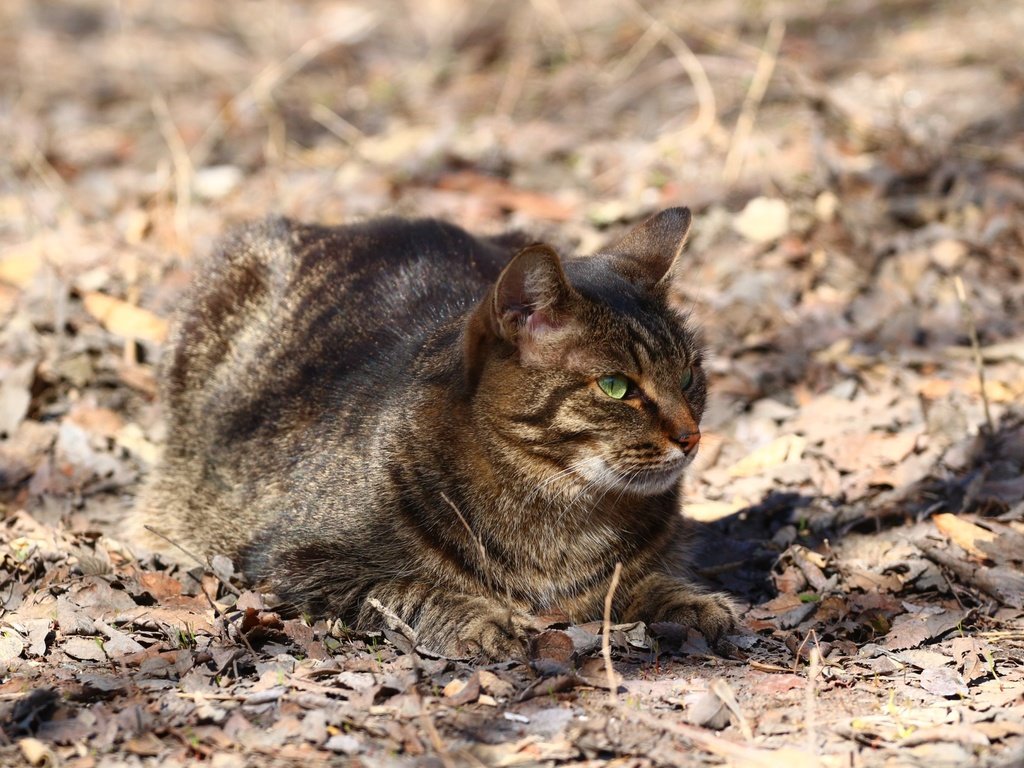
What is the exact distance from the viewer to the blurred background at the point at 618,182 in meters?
5.88

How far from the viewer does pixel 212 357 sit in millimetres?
5348

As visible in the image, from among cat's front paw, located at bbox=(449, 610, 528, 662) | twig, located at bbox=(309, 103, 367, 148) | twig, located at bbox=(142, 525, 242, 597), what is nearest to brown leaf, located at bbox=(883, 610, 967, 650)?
cat's front paw, located at bbox=(449, 610, 528, 662)

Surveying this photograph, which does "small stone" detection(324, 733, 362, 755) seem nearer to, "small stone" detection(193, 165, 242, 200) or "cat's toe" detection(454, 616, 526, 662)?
"cat's toe" detection(454, 616, 526, 662)

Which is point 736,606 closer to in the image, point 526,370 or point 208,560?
point 526,370

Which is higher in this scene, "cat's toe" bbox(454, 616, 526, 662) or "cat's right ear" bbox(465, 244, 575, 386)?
"cat's right ear" bbox(465, 244, 575, 386)

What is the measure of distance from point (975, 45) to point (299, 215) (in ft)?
→ 16.8

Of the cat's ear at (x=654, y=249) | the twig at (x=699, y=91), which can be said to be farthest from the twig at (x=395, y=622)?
the twig at (x=699, y=91)

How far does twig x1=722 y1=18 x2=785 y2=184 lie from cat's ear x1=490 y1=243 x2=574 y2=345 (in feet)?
13.4

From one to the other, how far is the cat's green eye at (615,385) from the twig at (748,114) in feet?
13.2

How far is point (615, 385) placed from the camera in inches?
152

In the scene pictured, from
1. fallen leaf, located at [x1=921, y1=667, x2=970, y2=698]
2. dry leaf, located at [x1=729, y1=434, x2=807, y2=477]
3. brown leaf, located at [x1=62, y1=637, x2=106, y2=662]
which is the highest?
brown leaf, located at [x1=62, y1=637, x2=106, y2=662]

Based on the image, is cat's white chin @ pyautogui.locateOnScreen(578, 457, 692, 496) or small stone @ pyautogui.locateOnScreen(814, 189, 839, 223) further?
small stone @ pyautogui.locateOnScreen(814, 189, 839, 223)

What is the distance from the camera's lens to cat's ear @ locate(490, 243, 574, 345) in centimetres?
367

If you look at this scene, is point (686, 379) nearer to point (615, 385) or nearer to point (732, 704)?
point (615, 385)
